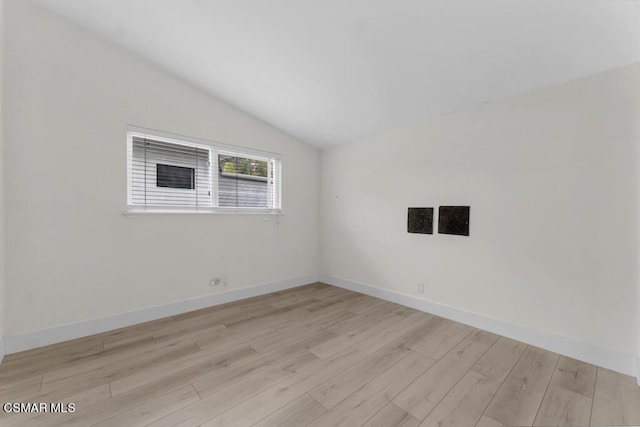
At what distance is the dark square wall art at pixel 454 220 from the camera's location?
2.73 meters

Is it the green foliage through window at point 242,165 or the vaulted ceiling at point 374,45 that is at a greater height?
the vaulted ceiling at point 374,45

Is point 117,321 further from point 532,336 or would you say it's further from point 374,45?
point 532,336

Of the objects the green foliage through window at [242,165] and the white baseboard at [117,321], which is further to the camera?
the green foliage through window at [242,165]

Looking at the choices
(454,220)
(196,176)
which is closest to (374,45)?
(454,220)

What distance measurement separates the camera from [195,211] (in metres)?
3.11

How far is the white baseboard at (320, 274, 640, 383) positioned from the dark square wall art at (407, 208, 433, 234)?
82 cm

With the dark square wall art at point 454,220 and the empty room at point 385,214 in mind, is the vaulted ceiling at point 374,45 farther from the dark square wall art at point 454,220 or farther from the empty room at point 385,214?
the dark square wall art at point 454,220

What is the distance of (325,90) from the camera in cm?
276

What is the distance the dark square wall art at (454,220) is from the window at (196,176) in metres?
2.21

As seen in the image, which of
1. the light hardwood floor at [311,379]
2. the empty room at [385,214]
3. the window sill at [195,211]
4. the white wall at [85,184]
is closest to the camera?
the light hardwood floor at [311,379]

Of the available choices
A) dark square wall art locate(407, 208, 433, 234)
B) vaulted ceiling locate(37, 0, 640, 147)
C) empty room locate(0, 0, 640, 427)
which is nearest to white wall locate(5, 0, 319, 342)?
empty room locate(0, 0, 640, 427)

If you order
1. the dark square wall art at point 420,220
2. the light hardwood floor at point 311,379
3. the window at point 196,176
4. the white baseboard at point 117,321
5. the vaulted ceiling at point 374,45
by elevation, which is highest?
the vaulted ceiling at point 374,45

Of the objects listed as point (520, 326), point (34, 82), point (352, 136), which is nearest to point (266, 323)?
point (520, 326)

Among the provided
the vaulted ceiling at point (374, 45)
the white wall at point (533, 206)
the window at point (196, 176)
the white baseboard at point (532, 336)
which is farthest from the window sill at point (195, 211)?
the white baseboard at point (532, 336)
